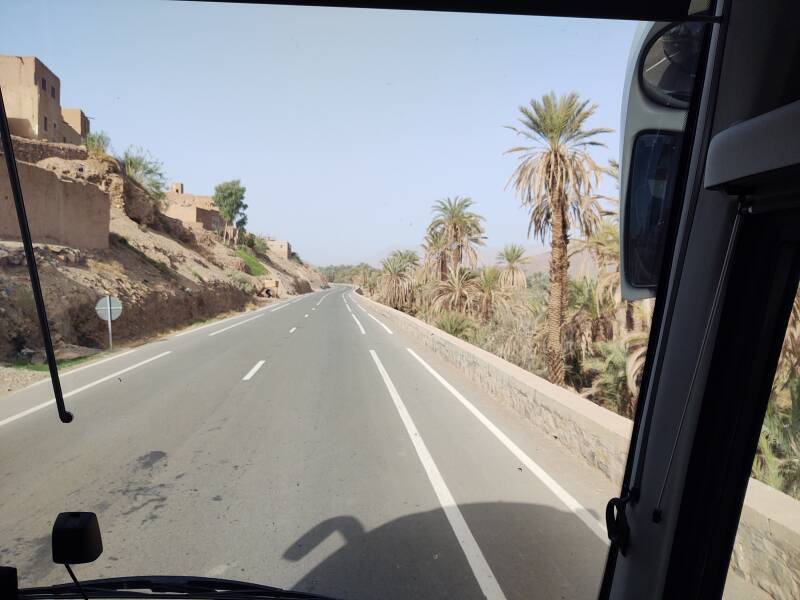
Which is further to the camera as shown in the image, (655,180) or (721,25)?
(655,180)

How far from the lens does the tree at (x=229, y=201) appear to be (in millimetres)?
57250

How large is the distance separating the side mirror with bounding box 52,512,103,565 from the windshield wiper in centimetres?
61

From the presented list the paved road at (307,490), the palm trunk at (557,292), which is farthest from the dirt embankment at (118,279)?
the palm trunk at (557,292)

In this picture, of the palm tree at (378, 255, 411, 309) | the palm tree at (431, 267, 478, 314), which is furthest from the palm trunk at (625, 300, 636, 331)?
the palm tree at (378, 255, 411, 309)

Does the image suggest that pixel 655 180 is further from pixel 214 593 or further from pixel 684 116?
pixel 214 593

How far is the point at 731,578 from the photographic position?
179 centimetres

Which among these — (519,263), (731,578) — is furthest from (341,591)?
(519,263)

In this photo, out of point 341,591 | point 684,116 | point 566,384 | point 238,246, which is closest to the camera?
point 684,116

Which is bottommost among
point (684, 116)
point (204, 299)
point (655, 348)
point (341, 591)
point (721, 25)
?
point (204, 299)

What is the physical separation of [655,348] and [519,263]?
25.9 metres

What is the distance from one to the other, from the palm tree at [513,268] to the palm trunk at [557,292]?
32.3 feet

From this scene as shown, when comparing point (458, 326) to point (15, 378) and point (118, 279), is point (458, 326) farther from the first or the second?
point (15, 378)

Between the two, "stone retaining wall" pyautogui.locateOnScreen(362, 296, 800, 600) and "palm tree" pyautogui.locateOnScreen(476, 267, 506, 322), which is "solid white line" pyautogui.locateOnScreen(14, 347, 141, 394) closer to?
"stone retaining wall" pyautogui.locateOnScreen(362, 296, 800, 600)

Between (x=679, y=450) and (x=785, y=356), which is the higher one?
(x=785, y=356)
